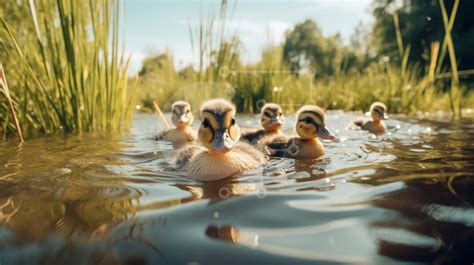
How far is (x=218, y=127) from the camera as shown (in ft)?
12.8

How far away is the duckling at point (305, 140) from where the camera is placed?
198 inches

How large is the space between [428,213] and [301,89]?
37.9 ft

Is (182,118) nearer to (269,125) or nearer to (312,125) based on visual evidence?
(269,125)

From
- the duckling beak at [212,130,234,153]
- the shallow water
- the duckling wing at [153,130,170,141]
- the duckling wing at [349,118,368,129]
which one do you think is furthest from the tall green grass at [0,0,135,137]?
the duckling wing at [349,118,368,129]

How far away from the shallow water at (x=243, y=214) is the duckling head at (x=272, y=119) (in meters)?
2.05

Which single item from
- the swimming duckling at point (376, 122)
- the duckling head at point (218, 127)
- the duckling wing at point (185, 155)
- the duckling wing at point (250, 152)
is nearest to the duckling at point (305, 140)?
the duckling wing at point (250, 152)

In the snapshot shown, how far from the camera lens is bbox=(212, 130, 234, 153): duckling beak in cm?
371

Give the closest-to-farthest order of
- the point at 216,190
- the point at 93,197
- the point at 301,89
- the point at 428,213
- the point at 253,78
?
1. the point at 428,213
2. the point at 93,197
3. the point at 216,190
4. the point at 253,78
5. the point at 301,89

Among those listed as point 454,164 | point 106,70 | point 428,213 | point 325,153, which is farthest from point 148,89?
point 428,213

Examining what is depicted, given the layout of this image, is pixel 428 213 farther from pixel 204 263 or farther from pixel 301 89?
pixel 301 89

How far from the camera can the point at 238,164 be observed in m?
4.00

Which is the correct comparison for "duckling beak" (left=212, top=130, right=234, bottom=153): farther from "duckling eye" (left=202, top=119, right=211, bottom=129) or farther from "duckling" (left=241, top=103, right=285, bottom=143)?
"duckling" (left=241, top=103, right=285, bottom=143)

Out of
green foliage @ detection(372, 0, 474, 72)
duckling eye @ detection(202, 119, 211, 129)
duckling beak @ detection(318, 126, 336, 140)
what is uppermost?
green foliage @ detection(372, 0, 474, 72)

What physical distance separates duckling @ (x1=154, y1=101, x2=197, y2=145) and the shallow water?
2.51 metres
